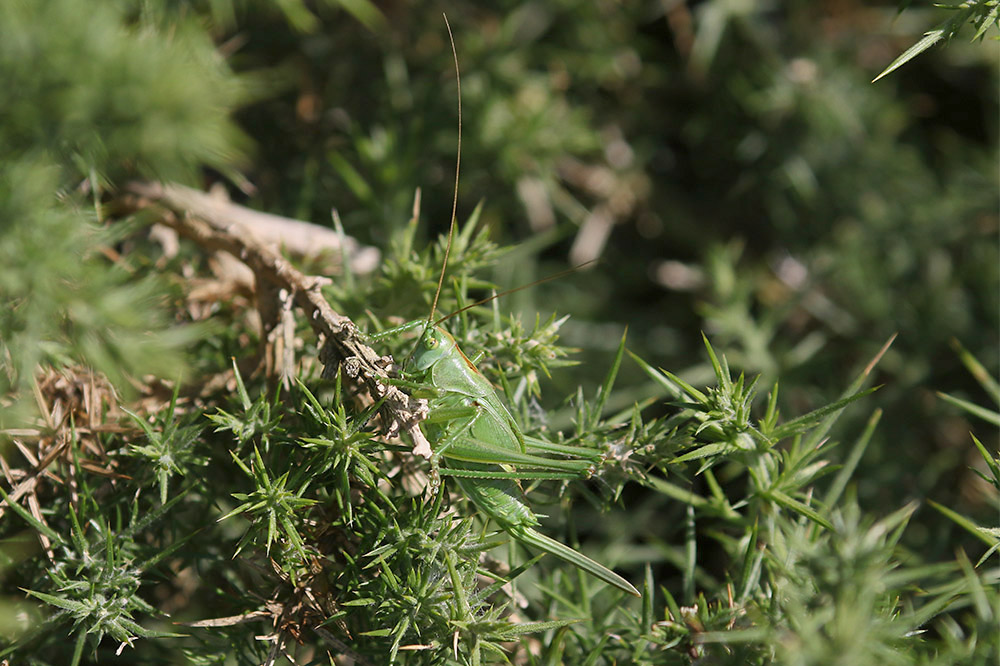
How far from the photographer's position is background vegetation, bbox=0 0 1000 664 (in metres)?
0.82

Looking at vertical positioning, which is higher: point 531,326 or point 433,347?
point 433,347

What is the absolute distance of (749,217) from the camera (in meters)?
1.95

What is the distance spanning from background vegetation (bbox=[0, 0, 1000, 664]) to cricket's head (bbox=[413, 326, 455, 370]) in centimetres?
5

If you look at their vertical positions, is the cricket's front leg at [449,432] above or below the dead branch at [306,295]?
below

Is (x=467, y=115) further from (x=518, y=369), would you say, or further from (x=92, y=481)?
(x=92, y=481)

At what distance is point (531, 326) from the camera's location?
160 centimetres

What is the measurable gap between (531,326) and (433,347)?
66 cm

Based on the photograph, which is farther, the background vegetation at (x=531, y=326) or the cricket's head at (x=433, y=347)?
the cricket's head at (x=433, y=347)

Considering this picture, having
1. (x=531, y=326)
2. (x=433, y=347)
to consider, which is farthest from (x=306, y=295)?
(x=531, y=326)

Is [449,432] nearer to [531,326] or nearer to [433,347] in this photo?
[433,347]

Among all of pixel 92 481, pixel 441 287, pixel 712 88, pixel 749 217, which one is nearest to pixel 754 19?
pixel 712 88

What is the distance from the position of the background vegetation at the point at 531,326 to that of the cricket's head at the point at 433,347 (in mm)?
47

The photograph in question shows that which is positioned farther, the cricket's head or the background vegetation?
the cricket's head

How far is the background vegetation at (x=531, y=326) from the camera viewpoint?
2.70 ft
